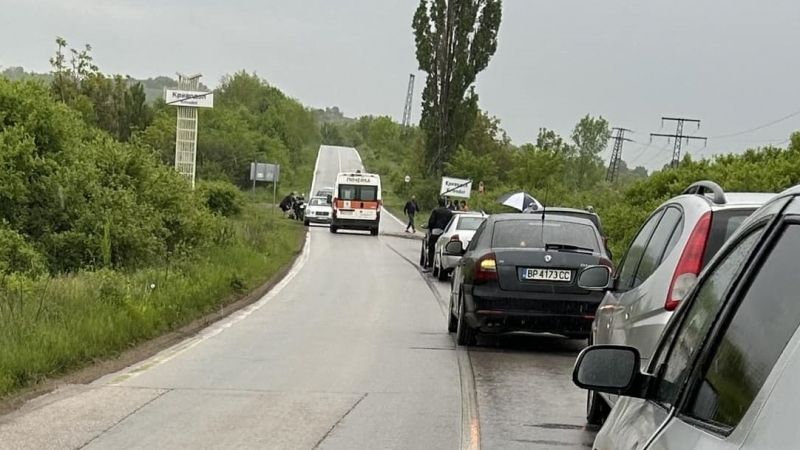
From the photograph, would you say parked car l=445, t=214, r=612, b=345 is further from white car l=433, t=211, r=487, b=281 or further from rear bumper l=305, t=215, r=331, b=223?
rear bumper l=305, t=215, r=331, b=223

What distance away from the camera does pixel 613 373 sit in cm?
353

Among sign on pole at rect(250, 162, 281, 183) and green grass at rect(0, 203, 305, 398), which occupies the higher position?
sign on pole at rect(250, 162, 281, 183)

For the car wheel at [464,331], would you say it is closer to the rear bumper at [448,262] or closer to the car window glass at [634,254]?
the car window glass at [634,254]

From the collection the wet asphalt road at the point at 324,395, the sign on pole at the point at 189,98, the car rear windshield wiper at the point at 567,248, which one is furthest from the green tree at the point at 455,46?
the car rear windshield wiper at the point at 567,248

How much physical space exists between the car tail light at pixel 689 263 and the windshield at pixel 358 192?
44.9 m

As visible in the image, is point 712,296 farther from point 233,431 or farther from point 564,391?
point 564,391

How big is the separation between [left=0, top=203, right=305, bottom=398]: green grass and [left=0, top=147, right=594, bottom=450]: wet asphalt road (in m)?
0.57

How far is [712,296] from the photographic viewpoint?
342cm

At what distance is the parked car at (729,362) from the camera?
7.75ft

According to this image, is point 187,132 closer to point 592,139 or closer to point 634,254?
point 634,254

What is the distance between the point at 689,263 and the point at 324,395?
4.73 meters

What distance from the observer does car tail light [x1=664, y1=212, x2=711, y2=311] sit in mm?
6531

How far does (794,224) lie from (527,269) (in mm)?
10550

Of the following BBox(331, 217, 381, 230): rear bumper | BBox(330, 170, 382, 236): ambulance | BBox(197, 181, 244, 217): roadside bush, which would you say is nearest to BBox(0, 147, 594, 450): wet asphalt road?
BBox(197, 181, 244, 217): roadside bush
